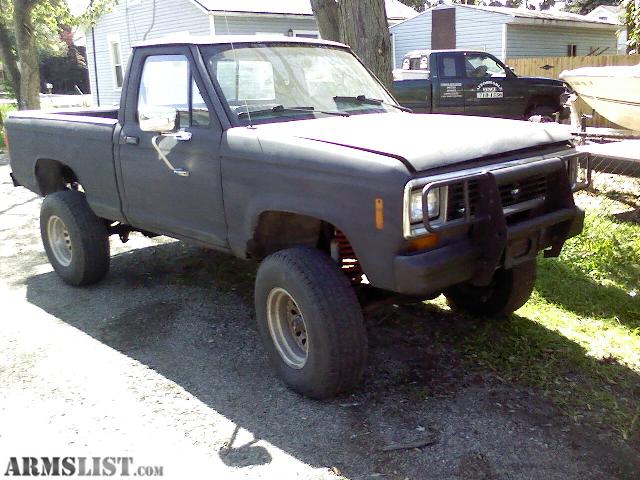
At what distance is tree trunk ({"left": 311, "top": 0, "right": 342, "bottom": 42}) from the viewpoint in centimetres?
766

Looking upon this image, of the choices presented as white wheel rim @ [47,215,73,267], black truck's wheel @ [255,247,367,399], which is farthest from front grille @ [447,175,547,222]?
white wheel rim @ [47,215,73,267]

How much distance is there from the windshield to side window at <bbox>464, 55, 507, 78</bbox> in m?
10.3

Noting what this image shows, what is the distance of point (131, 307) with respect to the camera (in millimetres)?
5348

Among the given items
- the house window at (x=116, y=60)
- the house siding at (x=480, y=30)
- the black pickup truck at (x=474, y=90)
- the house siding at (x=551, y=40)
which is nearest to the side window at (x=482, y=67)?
the black pickup truck at (x=474, y=90)

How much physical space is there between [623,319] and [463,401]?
6.39ft

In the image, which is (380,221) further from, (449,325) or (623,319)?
(623,319)

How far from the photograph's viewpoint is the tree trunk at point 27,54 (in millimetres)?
16922

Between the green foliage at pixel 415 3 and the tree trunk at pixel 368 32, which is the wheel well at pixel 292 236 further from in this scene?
the green foliage at pixel 415 3

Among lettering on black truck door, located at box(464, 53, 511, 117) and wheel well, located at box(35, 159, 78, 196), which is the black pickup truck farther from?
wheel well, located at box(35, 159, 78, 196)

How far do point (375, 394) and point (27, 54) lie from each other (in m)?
16.3

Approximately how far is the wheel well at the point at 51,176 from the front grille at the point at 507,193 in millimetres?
3921

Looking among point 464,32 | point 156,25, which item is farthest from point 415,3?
point 156,25

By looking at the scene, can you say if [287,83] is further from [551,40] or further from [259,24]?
[551,40]

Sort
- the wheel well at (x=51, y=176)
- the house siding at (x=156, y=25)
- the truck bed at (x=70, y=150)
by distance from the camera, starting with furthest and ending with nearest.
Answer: the house siding at (x=156, y=25), the wheel well at (x=51, y=176), the truck bed at (x=70, y=150)
